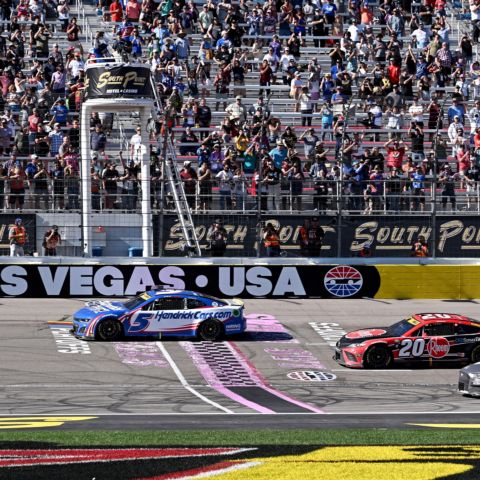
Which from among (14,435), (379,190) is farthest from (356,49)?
(14,435)

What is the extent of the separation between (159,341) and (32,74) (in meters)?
12.5

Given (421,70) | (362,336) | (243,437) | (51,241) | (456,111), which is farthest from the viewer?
(421,70)

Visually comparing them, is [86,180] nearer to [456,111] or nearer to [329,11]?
[456,111]

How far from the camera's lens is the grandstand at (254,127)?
101 feet

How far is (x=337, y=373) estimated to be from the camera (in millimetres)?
24750

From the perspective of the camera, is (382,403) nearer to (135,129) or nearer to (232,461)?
(232,461)

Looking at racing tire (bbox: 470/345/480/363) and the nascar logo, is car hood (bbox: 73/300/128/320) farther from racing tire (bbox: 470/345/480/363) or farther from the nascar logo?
racing tire (bbox: 470/345/480/363)

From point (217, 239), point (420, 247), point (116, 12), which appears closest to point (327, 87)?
point (116, 12)

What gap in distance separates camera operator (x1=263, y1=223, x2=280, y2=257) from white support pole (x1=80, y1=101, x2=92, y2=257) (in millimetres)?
4245

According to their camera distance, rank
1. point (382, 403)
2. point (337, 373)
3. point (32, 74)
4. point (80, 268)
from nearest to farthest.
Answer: point (382, 403)
point (337, 373)
point (80, 268)
point (32, 74)

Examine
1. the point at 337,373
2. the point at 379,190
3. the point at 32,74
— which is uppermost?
the point at 32,74

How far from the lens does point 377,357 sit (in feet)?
82.0

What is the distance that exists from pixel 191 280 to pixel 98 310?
450 centimetres

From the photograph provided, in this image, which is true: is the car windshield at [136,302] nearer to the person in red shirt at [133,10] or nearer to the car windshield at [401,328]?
the car windshield at [401,328]
